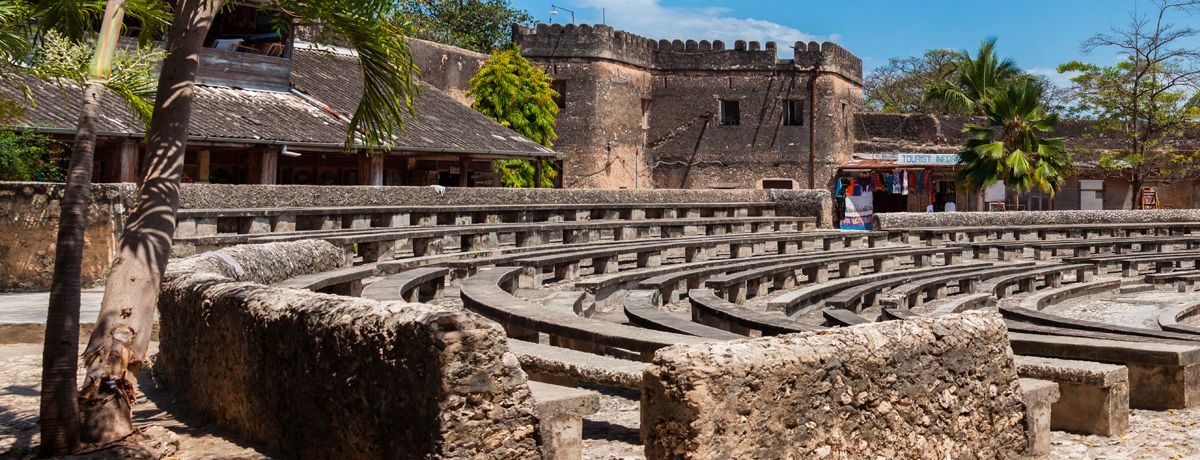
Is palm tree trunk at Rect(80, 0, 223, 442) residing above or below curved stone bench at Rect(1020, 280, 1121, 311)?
above

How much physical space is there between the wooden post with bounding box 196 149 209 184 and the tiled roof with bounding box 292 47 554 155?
9.69 ft

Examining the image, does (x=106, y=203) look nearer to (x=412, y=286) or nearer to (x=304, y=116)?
(x=412, y=286)

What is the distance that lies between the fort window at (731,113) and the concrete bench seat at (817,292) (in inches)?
734

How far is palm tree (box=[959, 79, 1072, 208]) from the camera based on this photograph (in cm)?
2817

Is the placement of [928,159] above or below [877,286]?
above

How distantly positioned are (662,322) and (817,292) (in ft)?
17.8

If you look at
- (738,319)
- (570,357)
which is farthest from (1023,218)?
(570,357)

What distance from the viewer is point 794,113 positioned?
3512cm

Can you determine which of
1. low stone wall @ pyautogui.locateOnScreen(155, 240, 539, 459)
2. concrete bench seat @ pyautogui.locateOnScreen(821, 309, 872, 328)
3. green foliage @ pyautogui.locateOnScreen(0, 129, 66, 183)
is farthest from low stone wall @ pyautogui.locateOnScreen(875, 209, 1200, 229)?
low stone wall @ pyautogui.locateOnScreen(155, 240, 539, 459)

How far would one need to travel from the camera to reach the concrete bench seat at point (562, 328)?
6.36 meters

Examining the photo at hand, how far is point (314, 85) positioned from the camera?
75.0ft

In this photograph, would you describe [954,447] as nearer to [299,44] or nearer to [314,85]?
[314,85]

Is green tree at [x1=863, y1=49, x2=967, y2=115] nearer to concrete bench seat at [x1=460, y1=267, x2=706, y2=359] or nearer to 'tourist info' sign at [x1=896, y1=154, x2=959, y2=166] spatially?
'tourist info' sign at [x1=896, y1=154, x2=959, y2=166]

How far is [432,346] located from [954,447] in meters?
2.28
